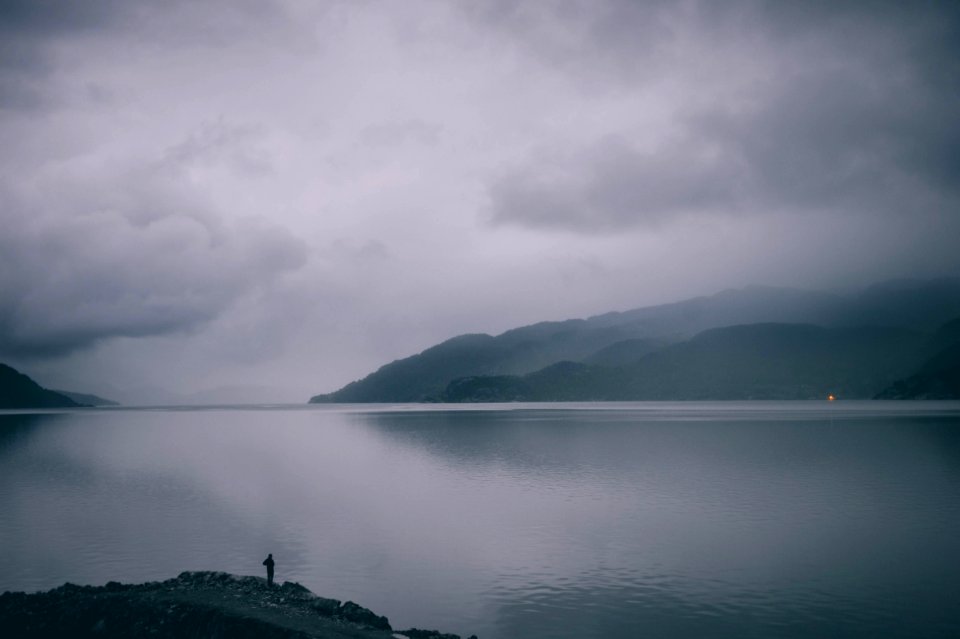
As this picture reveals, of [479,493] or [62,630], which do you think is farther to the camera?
[479,493]

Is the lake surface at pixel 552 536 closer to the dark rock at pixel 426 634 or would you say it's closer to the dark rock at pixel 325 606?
the dark rock at pixel 426 634

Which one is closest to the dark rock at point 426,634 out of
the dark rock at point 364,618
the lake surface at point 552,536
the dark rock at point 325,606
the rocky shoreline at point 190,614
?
the rocky shoreline at point 190,614

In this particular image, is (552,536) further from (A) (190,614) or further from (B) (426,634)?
(A) (190,614)

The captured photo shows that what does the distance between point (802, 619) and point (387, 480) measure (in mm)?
48554

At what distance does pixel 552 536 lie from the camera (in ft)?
127

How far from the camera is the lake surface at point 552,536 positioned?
25.4 meters

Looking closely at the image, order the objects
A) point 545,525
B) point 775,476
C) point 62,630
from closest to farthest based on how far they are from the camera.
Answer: point 62,630 < point 545,525 < point 775,476

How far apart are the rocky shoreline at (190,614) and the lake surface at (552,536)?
9.51ft

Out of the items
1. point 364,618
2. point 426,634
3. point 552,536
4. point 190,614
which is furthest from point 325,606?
point 552,536

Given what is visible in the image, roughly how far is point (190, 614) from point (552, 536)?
71.3ft

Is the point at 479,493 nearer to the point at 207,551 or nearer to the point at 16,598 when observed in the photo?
the point at 207,551

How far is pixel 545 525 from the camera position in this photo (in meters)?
41.6

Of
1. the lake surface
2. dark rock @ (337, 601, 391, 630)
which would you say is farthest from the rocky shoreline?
the lake surface

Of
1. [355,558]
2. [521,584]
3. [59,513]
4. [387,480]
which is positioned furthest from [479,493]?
[59,513]
